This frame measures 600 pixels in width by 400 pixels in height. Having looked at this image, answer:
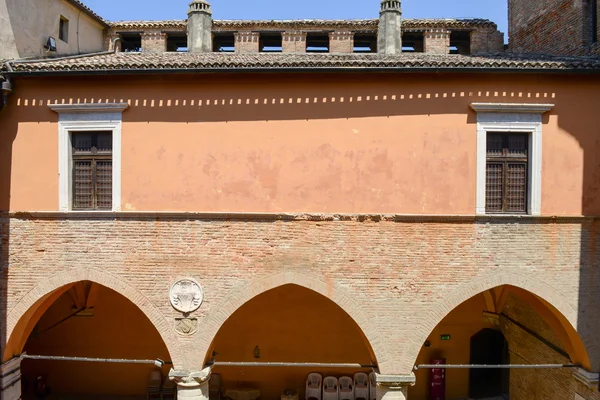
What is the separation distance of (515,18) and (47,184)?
12.8 metres

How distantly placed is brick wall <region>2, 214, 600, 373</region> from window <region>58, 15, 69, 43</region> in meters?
5.79

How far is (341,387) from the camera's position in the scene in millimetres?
11844

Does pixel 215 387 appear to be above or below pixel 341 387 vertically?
below

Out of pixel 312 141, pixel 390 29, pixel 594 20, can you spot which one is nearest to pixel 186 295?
pixel 312 141

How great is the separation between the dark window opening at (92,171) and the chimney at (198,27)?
13.6 ft

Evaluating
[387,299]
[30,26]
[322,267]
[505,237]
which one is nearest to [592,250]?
[505,237]

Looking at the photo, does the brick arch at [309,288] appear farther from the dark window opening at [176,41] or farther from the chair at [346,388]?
the dark window opening at [176,41]

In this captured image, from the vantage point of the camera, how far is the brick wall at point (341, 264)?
7906 mm

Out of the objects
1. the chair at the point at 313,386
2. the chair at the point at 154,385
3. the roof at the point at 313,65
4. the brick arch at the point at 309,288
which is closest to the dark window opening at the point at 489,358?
the chair at the point at 313,386

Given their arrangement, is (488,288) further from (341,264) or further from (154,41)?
(154,41)

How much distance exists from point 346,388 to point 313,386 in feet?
2.78

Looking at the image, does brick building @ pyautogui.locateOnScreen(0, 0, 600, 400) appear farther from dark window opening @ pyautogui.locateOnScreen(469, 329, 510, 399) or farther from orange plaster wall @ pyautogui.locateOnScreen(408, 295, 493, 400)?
dark window opening @ pyautogui.locateOnScreen(469, 329, 510, 399)

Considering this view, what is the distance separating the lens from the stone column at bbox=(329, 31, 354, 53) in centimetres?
1452

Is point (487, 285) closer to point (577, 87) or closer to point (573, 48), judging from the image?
point (577, 87)
